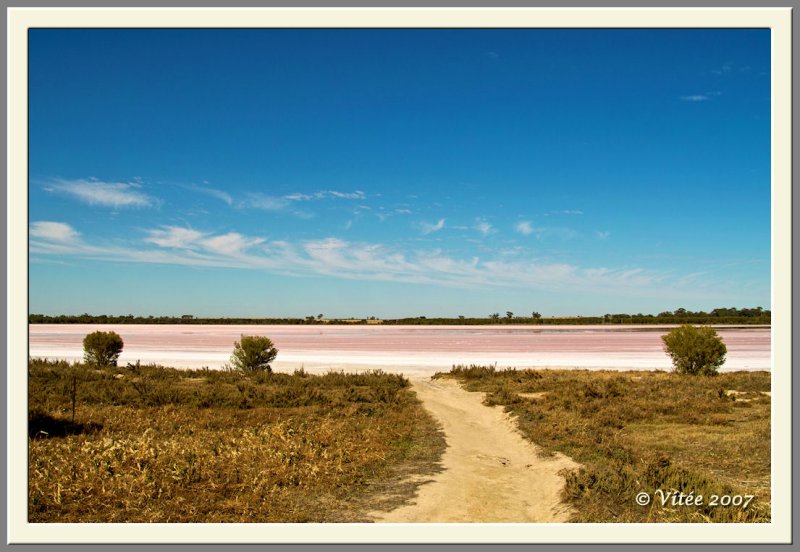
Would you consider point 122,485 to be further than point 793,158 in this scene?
Yes

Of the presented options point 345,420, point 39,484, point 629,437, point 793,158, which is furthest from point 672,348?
point 39,484

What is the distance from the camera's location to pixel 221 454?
891 cm

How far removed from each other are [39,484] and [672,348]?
2660 centimetres

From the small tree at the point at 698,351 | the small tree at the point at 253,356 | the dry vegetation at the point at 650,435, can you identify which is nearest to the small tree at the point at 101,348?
the small tree at the point at 253,356

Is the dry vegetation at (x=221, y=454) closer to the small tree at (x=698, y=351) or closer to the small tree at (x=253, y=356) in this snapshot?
the small tree at (x=253, y=356)

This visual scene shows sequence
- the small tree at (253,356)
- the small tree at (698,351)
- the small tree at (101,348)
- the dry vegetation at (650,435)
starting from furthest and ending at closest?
the small tree at (101,348) < the small tree at (253,356) < the small tree at (698,351) < the dry vegetation at (650,435)

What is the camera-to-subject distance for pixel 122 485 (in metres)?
6.98

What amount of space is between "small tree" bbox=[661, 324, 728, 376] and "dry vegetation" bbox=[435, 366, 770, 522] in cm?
137

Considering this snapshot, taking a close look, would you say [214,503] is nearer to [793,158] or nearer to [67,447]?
[67,447]

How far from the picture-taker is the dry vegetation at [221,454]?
6.54m

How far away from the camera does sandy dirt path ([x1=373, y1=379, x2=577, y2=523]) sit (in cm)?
655

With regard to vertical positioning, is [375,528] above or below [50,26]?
below

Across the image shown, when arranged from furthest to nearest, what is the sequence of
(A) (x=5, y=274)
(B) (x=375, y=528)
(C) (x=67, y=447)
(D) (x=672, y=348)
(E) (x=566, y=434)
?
(D) (x=672, y=348) < (E) (x=566, y=434) < (C) (x=67, y=447) < (A) (x=5, y=274) < (B) (x=375, y=528)

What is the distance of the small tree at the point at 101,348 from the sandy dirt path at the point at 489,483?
74.4 ft
